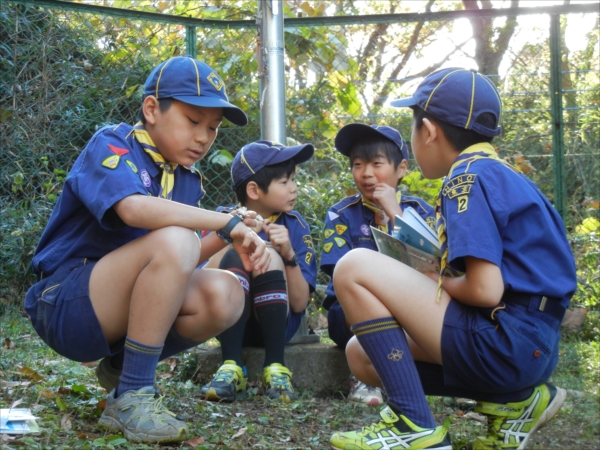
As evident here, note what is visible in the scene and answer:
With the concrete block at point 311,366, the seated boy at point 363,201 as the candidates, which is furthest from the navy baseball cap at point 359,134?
the concrete block at point 311,366

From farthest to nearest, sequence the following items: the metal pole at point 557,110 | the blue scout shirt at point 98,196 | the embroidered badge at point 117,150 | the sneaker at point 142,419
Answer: the metal pole at point 557,110 → the embroidered badge at point 117,150 → the blue scout shirt at point 98,196 → the sneaker at point 142,419

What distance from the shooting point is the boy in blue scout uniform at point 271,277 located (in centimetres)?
334

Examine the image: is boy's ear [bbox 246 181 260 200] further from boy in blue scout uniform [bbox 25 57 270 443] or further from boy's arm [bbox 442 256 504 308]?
boy's arm [bbox 442 256 504 308]

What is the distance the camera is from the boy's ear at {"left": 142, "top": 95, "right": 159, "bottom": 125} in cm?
278

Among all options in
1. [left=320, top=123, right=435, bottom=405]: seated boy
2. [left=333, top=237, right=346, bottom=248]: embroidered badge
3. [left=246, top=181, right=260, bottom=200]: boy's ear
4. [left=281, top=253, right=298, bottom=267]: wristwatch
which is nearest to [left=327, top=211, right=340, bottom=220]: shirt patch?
[left=320, top=123, right=435, bottom=405]: seated boy

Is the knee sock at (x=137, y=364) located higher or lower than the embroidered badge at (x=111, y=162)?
lower

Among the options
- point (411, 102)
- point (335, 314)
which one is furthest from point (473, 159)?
point (335, 314)

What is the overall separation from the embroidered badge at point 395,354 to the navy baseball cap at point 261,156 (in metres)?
1.55

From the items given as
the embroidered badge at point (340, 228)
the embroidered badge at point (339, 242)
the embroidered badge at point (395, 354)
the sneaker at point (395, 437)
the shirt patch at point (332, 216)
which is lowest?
the sneaker at point (395, 437)

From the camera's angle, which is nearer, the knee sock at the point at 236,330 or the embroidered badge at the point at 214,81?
the embroidered badge at the point at 214,81

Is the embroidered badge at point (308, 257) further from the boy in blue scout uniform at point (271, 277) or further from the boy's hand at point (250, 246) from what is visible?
the boy's hand at point (250, 246)

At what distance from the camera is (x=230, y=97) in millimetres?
5242

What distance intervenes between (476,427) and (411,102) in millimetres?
1316

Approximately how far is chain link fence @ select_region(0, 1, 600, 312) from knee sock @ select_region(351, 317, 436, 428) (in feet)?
9.26
